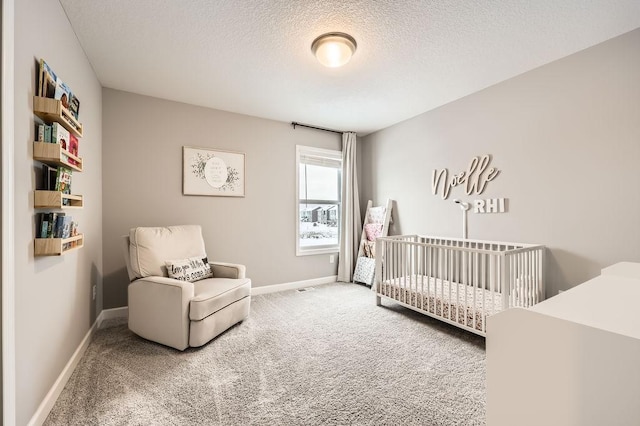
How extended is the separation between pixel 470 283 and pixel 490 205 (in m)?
0.80

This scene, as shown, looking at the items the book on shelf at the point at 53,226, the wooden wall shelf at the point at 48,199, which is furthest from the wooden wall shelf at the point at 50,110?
the book on shelf at the point at 53,226

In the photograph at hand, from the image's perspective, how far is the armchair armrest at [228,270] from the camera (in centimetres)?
272

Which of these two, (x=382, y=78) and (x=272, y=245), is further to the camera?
(x=272, y=245)

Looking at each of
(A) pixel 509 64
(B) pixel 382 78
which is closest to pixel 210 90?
(B) pixel 382 78

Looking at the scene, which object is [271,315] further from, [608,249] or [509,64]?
[509,64]

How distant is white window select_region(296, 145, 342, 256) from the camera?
12.8 ft

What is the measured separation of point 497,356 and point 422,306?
2255mm

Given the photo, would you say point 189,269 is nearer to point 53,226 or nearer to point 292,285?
point 53,226

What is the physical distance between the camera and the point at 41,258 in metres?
1.43

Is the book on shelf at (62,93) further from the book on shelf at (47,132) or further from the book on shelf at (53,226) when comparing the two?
the book on shelf at (53,226)

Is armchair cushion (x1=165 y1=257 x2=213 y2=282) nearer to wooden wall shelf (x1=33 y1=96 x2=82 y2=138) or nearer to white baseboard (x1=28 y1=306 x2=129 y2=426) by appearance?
white baseboard (x1=28 y1=306 x2=129 y2=426)

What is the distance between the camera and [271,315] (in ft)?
9.25

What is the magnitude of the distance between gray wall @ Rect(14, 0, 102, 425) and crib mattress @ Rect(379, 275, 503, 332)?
8.40 ft

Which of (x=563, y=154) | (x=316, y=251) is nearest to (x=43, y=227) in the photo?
(x=316, y=251)
